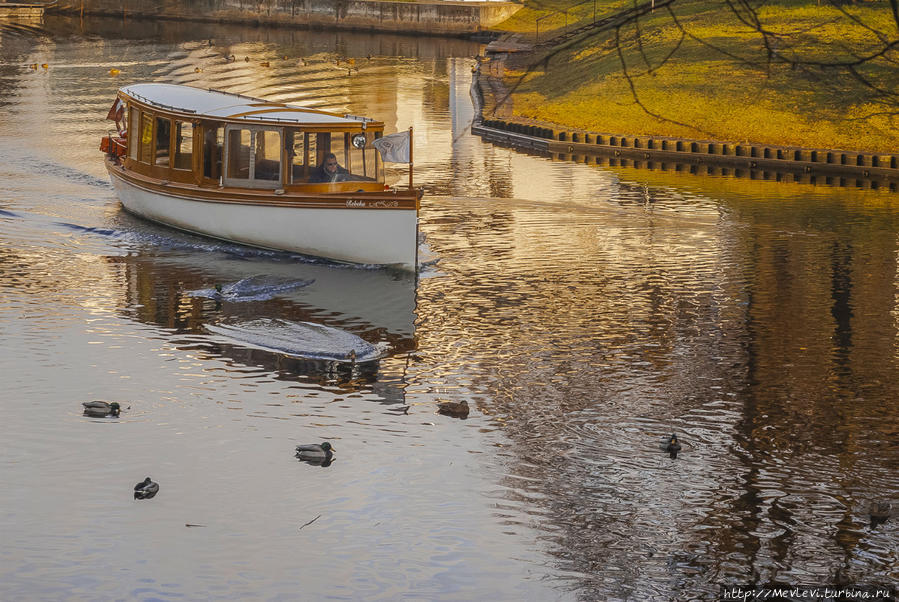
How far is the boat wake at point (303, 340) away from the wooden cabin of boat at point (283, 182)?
515cm

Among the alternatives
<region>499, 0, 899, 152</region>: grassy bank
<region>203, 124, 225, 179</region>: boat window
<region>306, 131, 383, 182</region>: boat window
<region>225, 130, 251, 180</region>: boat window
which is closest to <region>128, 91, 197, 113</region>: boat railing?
<region>203, 124, 225, 179</region>: boat window

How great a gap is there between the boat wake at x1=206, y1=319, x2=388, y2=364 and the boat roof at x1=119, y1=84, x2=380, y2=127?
7256mm

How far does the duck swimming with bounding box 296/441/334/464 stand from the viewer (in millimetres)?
18328

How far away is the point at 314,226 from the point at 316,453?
13.6 m

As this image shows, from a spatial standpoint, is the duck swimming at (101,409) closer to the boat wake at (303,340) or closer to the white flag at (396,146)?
the boat wake at (303,340)

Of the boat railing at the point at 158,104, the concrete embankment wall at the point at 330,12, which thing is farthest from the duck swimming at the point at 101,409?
the concrete embankment wall at the point at 330,12

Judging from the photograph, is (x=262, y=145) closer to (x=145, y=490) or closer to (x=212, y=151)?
(x=212, y=151)

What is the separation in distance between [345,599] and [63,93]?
56324mm

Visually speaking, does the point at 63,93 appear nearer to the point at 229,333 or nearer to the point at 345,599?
the point at 229,333

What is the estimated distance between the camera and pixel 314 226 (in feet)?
102

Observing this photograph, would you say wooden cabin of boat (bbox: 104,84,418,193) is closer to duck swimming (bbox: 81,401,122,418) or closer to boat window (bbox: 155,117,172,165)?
boat window (bbox: 155,117,172,165)

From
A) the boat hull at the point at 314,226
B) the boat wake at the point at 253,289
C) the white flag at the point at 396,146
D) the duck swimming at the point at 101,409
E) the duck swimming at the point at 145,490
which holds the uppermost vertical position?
the white flag at the point at 396,146

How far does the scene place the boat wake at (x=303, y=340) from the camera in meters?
24.0

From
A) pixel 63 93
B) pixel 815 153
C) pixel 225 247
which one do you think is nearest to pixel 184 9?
pixel 63 93
